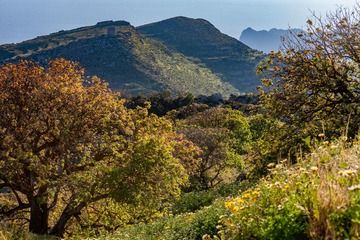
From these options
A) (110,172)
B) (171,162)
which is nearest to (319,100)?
(171,162)

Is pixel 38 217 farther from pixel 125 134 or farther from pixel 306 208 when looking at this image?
pixel 306 208

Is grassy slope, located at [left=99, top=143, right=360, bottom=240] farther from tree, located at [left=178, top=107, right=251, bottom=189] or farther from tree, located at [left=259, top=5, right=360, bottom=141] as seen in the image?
tree, located at [left=178, top=107, right=251, bottom=189]

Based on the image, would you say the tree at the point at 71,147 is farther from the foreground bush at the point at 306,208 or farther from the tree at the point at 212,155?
the foreground bush at the point at 306,208

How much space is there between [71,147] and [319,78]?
41.5ft

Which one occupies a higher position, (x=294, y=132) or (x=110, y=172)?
(x=294, y=132)

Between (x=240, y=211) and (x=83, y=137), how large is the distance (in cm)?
1914

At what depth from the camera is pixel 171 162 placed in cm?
2459

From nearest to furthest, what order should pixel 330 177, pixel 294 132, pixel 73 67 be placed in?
pixel 330 177
pixel 294 132
pixel 73 67

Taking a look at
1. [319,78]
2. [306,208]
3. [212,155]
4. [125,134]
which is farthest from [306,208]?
[212,155]

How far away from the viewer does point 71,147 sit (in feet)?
82.0

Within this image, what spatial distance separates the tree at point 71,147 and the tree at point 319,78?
647 cm

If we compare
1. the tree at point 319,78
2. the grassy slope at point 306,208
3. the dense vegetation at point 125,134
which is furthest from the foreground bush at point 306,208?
the tree at point 319,78

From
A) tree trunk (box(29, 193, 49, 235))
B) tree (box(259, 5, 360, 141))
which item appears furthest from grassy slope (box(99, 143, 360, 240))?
tree trunk (box(29, 193, 49, 235))

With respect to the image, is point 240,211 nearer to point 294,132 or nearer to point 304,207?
point 304,207
